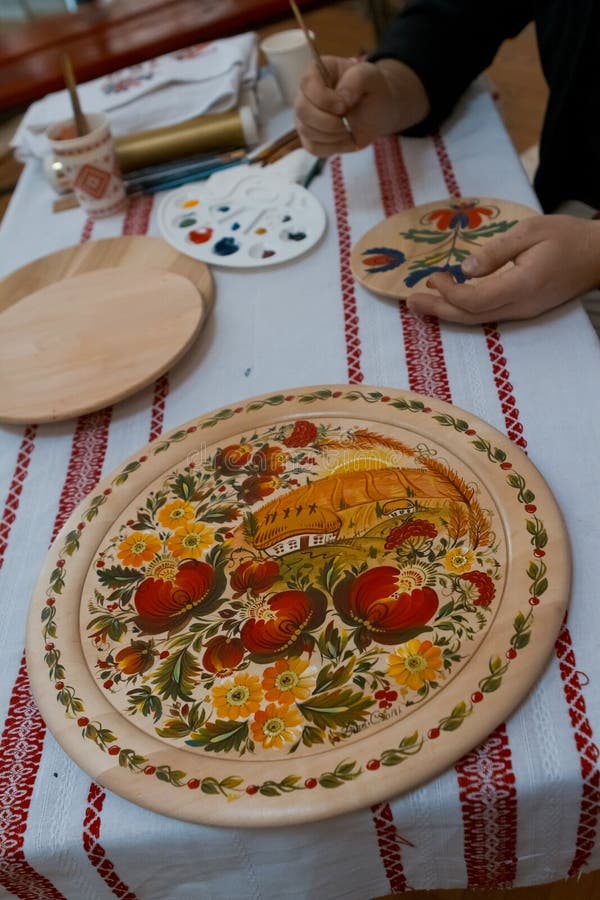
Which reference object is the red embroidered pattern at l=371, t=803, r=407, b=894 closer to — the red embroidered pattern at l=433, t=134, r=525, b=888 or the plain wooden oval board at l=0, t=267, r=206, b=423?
the red embroidered pattern at l=433, t=134, r=525, b=888

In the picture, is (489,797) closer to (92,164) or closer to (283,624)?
(283,624)

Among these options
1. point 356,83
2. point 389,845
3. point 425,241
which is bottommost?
point 389,845

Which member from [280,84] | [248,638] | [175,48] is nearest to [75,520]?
[248,638]

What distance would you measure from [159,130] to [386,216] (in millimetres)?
373

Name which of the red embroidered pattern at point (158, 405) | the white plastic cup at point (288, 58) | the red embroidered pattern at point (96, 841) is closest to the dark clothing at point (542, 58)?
the white plastic cup at point (288, 58)

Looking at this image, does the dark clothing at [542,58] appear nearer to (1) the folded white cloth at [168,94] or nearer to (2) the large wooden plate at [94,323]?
(1) the folded white cloth at [168,94]

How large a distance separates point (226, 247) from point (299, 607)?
0.49 metres

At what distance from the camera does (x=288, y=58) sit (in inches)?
43.1

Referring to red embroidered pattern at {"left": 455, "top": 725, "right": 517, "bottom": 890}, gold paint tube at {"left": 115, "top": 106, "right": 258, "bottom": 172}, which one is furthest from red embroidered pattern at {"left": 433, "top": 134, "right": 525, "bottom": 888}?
gold paint tube at {"left": 115, "top": 106, "right": 258, "bottom": 172}

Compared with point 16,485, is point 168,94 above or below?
above

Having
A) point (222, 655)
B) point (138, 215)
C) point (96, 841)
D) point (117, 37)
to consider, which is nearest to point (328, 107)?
point (138, 215)

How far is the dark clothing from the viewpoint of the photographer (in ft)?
3.13

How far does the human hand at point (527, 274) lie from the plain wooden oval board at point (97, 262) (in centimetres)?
29

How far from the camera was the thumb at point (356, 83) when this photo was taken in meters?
0.93
